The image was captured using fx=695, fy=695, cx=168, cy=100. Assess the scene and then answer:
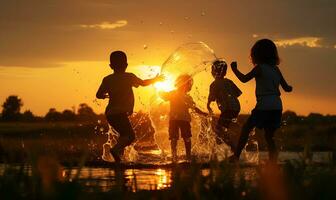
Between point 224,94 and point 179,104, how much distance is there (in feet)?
3.47

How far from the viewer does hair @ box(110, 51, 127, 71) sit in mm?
13797

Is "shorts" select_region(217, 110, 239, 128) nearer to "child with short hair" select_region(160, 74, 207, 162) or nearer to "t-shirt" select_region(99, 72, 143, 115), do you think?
"child with short hair" select_region(160, 74, 207, 162)

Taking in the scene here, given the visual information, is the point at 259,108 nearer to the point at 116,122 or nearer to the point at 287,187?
the point at 116,122

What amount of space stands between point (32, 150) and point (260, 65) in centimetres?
785

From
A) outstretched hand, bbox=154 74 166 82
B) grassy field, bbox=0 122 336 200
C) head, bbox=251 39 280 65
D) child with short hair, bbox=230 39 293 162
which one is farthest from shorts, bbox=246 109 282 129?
grassy field, bbox=0 122 336 200

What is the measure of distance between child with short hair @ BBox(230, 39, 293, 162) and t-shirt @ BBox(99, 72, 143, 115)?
2.32 metres

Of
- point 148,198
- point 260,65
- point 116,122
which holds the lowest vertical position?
point 148,198

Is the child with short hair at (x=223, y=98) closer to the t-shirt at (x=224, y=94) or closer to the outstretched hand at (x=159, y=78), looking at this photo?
the t-shirt at (x=224, y=94)

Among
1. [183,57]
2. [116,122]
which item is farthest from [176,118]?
[116,122]

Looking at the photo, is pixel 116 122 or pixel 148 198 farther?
pixel 116 122

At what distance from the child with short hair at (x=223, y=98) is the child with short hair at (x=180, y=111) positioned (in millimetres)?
475

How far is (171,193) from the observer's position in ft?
20.6

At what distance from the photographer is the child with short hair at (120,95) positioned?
44.0 ft

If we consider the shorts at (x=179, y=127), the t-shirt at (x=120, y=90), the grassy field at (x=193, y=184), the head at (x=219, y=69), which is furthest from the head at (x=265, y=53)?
the grassy field at (x=193, y=184)
